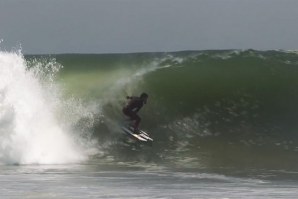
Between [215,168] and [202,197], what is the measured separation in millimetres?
3433

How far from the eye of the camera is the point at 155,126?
15.6 meters

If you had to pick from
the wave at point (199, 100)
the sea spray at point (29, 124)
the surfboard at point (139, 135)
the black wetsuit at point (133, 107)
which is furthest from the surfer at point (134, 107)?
the sea spray at point (29, 124)

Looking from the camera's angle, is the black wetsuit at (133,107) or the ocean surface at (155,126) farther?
the black wetsuit at (133,107)

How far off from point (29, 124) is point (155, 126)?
3.10m

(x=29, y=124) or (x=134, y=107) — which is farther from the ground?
(x=134, y=107)

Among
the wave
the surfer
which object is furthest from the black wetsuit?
the wave

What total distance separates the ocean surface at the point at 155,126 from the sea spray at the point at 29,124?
0.02 m

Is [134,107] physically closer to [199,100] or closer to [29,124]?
[29,124]

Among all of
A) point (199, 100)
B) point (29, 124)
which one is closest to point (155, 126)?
point (199, 100)

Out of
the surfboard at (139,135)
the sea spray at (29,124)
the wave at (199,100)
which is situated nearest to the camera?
the sea spray at (29,124)

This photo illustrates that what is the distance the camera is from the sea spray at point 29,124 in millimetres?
12516

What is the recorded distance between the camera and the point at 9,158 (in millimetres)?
12344

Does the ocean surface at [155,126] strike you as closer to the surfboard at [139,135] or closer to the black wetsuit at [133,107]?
the surfboard at [139,135]

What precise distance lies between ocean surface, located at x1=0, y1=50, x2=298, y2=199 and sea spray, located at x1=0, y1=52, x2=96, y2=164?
0.02m
